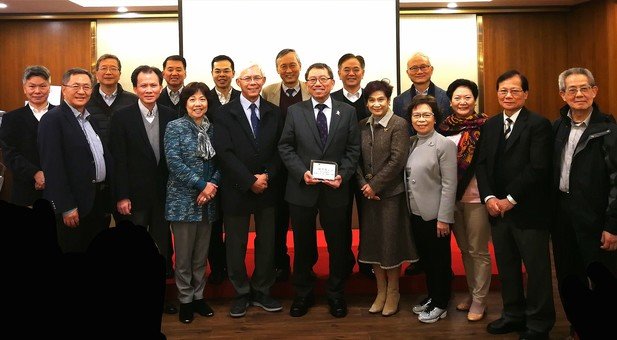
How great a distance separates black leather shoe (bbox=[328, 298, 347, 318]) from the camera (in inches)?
148

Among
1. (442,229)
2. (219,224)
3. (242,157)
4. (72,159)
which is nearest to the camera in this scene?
(72,159)

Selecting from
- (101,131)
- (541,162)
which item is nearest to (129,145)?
(101,131)

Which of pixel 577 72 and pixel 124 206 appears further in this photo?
pixel 124 206

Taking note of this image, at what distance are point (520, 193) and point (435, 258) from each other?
690 millimetres

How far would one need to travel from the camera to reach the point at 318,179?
3594 mm

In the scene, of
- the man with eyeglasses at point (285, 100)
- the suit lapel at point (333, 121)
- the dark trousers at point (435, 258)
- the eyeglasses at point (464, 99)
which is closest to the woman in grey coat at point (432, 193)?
the dark trousers at point (435, 258)

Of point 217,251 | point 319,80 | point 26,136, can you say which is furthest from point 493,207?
point 26,136

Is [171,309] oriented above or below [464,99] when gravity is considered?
below

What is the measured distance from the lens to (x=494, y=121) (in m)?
3.33

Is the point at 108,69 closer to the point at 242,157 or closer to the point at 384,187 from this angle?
the point at 242,157

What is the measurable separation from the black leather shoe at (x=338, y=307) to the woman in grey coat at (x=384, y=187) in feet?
1.06

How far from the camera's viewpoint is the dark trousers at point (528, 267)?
3203 millimetres

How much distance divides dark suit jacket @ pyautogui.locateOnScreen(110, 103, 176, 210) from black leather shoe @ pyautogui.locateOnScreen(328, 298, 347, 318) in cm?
131

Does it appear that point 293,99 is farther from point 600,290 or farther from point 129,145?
point 600,290
